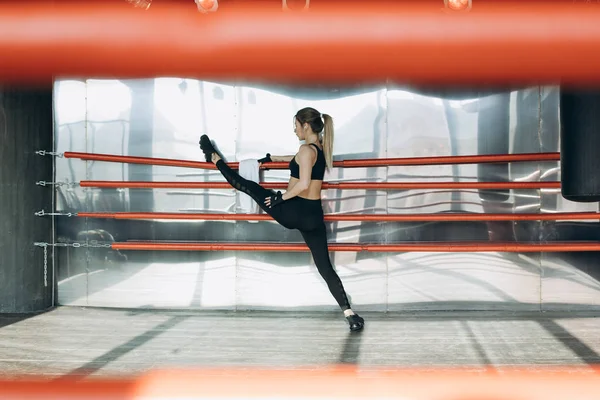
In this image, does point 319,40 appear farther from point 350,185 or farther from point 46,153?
point 46,153

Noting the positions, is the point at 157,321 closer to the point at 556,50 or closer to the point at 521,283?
the point at 521,283

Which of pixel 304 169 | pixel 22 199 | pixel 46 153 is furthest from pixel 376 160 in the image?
pixel 22 199

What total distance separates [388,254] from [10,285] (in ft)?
9.01

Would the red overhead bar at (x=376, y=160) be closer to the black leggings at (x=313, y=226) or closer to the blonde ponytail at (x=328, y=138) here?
the blonde ponytail at (x=328, y=138)

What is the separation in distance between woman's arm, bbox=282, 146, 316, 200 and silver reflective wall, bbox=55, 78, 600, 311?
0.68 metres

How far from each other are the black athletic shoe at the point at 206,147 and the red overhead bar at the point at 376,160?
0.38 feet

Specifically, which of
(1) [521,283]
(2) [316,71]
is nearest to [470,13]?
(2) [316,71]

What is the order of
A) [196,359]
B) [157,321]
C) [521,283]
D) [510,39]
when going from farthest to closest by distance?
[521,283] < [157,321] < [196,359] < [510,39]

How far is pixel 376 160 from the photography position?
3.51 metres

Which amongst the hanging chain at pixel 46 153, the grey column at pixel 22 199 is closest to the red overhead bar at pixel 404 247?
the grey column at pixel 22 199

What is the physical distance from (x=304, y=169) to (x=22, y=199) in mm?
2114

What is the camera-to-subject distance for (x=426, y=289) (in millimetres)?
3770

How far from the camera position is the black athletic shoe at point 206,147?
3588 mm

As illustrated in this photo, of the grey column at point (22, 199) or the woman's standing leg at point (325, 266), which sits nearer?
the woman's standing leg at point (325, 266)
